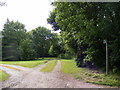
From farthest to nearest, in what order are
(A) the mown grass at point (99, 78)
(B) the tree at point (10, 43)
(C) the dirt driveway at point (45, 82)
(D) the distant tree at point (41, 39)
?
(D) the distant tree at point (41, 39), (B) the tree at point (10, 43), (A) the mown grass at point (99, 78), (C) the dirt driveway at point (45, 82)

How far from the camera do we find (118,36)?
6.09m

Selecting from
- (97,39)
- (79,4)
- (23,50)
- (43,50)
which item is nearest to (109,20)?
(97,39)

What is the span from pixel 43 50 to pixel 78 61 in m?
33.3

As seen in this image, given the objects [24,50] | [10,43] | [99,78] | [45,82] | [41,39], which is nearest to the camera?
[45,82]

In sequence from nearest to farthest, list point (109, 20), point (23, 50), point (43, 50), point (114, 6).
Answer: point (114, 6), point (109, 20), point (23, 50), point (43, 50)

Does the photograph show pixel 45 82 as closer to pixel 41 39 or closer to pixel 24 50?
pixel 24 50

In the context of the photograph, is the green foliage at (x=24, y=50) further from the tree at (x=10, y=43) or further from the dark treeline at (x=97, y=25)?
the dark treeline at (x=97, y=25)

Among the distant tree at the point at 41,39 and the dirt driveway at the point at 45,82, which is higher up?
the distant tree at the point at 41,39

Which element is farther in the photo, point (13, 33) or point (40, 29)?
point (40, 29)

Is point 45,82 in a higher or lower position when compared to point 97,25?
lower

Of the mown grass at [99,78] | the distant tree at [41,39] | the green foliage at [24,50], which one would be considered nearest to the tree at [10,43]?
the green foliage at [24,50]

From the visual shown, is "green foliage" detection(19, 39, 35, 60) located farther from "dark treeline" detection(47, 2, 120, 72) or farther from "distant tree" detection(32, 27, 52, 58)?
"dark treeline" detection(47, 2, 120, 72)

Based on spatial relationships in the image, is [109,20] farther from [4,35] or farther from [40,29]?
[40,29]

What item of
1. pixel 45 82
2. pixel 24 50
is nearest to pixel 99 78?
pixel 45 82
